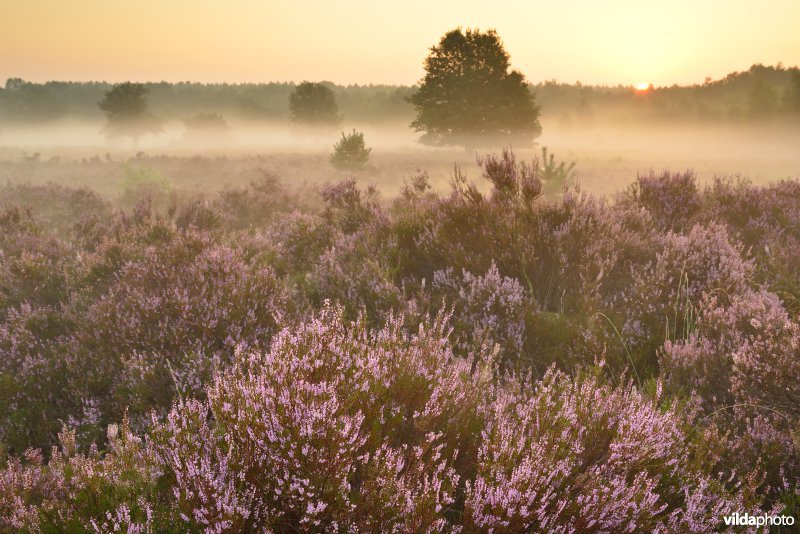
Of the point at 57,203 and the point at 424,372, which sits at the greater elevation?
the point at 57,203

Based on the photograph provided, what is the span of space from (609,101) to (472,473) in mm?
88002

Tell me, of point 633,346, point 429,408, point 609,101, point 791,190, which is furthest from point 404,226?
point 609,101

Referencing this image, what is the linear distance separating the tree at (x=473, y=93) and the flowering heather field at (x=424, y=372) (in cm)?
2787

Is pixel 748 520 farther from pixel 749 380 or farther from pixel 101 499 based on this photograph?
pixel 101 499

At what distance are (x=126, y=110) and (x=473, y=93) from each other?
118 ft

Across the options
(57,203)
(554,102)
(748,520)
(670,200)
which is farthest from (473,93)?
(554,102)

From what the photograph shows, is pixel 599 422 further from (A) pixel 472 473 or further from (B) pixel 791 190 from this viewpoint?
(B) pixel 791 190

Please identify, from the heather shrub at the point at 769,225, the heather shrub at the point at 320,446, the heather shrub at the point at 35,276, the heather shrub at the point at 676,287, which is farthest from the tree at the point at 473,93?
the heather shrub at the point at 320,446

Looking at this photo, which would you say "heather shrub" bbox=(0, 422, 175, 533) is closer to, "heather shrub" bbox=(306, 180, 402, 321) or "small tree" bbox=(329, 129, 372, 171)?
"heather shrub" bbox=(306, 180, 402, 321)

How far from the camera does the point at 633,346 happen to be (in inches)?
145

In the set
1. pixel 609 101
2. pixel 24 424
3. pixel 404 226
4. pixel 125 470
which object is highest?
pixel 609 101

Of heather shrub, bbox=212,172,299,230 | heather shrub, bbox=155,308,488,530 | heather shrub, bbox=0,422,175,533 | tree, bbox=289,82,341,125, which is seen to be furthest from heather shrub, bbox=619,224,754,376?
tree, bbox=289,82,341,125

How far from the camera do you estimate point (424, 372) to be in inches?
90.1

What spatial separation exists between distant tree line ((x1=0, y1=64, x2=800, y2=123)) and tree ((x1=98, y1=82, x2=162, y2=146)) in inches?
121
